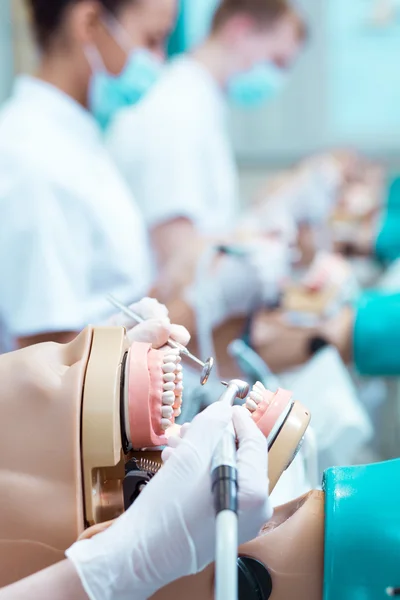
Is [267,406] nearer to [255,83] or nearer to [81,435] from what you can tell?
[81,435]

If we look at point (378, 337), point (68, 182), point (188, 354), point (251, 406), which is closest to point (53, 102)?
point (68, 182)

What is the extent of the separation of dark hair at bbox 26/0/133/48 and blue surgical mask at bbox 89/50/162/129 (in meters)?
0.13

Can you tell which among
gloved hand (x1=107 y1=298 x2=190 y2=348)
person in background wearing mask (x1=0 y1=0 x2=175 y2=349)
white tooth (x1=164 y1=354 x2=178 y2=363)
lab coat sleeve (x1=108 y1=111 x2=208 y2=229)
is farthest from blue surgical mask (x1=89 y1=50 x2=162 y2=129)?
white tooth (x1=164 y1=354 x2=178 y2=363)

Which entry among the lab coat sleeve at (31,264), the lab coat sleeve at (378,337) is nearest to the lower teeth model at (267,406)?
the lab coat sleeve at (31,264)

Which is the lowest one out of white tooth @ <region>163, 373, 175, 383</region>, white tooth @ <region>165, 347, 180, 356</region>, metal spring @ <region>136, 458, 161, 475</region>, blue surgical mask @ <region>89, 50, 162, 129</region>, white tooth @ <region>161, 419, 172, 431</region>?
metal spring @ <region>136, 458, 161, 475</region>

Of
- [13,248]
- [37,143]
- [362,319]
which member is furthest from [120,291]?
[362,319]

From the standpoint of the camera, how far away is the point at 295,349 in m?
1.46

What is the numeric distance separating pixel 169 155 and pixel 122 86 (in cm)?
23

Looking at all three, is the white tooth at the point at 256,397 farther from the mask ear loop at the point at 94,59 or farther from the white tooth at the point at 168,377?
the mask ear loop at the point at 94,59

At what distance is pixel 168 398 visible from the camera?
0.60 meters

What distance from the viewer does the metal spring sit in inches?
23.9

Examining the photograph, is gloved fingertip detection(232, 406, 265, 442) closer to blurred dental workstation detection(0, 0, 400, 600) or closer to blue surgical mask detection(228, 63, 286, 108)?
blurred dental workstation detection(0, 0, 400, 600)

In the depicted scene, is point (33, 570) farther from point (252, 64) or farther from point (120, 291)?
point (252, 64)

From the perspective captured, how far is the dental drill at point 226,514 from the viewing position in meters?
0.45
